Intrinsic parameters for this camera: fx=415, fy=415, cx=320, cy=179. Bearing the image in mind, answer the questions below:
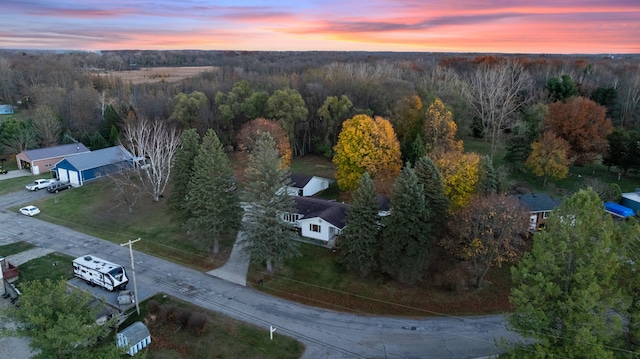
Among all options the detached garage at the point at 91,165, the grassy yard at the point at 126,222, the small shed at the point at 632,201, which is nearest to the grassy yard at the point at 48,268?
the grassy yard at the point at 126,222

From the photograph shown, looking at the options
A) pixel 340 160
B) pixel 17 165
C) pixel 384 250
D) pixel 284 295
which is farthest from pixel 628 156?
pixel 17 165

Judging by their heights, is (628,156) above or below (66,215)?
above

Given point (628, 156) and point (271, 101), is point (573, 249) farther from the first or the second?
point (271, 101)

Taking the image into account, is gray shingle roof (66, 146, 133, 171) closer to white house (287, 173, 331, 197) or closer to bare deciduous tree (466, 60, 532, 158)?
white house (287, 173, 331, 197)

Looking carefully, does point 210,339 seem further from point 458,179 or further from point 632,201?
point 632,201

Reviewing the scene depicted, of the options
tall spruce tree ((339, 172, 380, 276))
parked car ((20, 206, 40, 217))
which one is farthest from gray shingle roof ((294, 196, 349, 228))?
parked car ((20, 206, 40, 217))
